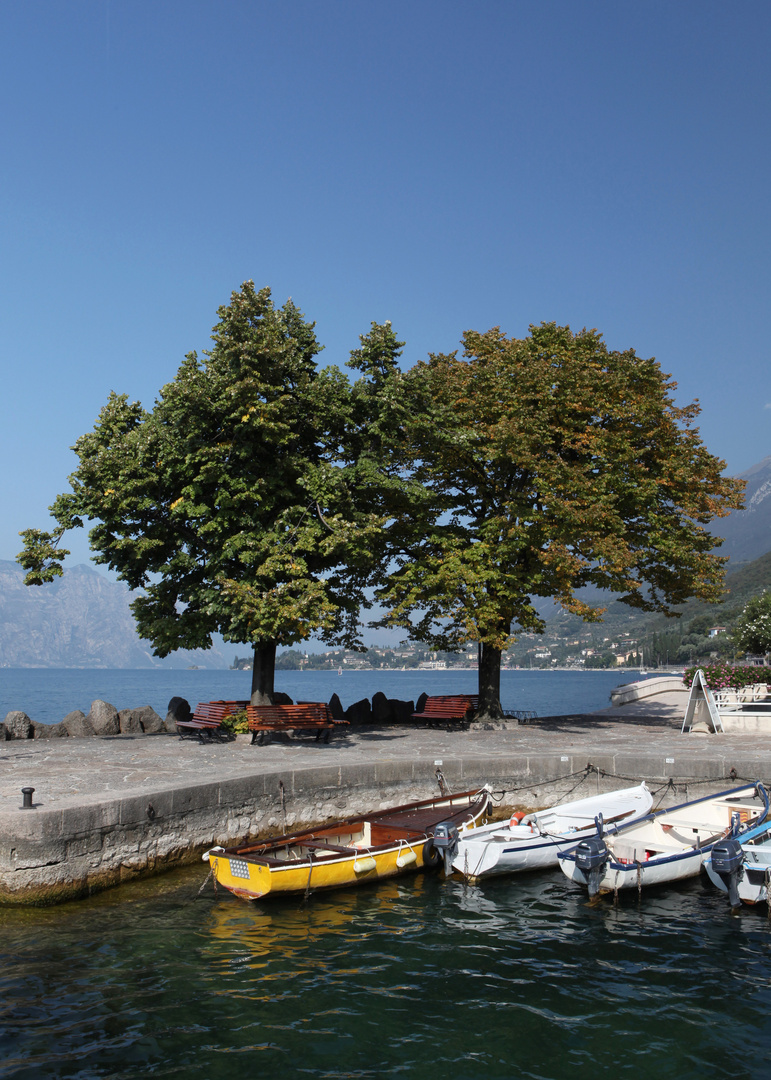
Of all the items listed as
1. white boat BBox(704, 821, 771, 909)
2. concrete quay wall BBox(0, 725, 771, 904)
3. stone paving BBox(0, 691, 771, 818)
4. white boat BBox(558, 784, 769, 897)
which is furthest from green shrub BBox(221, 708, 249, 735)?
white boat BBox(704, 821, 771, 909)

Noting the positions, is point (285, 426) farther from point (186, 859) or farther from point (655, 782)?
point (655, 782)

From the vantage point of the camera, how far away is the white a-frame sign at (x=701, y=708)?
21.1 meters

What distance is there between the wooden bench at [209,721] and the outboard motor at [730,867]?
39.3 feet

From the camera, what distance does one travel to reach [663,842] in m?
12.9

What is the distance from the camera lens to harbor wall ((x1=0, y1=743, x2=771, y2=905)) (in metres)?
9.96

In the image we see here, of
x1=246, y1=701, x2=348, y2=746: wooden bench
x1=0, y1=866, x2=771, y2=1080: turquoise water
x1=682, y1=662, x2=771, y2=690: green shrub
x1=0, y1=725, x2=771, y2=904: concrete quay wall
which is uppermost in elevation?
x1=682, y1=662, x2=771, y2=690: green shrub

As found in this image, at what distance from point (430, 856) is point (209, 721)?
842cm

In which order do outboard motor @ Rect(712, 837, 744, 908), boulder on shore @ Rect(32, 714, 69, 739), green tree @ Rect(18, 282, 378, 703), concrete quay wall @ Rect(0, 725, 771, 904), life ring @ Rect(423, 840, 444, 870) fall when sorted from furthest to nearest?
boulder on shore @ Rect(32, 714, 69, 739) → green tree @ Rect(18, 282, 378, 703) → life ring @ Rect(423, 840, 444, 870) → outboard motor @ Rect(712, 837, 744, 908) → concrete quay wall @ Rect(0, 725, 771, 904)

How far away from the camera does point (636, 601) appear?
83.1 feet

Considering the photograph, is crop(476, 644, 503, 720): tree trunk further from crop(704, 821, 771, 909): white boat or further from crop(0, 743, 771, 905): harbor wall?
crop(704, 821, 771, 909): white boat

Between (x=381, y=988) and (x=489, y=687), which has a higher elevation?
(x=489, y=687)

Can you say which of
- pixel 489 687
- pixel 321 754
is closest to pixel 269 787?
pixel 321 754

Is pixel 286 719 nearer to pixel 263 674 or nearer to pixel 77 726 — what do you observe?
pixel 263 674

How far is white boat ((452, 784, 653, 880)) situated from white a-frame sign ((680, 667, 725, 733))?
814 centimetres
